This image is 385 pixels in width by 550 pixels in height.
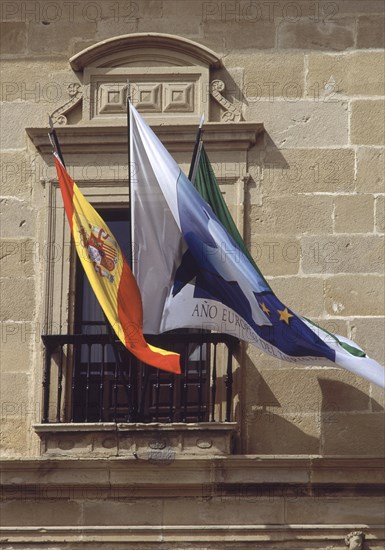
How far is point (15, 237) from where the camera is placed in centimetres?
1320

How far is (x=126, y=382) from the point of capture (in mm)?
12797

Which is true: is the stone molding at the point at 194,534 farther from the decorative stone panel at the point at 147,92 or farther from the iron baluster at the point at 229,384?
the decorative stone panel at the point at 147,92

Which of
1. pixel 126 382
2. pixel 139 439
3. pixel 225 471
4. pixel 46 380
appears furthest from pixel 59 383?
pixel 225 471

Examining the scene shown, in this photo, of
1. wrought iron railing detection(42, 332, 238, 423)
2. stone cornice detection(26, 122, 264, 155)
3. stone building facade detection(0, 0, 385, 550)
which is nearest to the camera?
stone building facade detection(0, 0, 385, 550)

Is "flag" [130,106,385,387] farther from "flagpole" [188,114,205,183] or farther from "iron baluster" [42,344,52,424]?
"iron baluster" [42,344,52,424]

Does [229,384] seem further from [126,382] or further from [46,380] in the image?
[46,380]

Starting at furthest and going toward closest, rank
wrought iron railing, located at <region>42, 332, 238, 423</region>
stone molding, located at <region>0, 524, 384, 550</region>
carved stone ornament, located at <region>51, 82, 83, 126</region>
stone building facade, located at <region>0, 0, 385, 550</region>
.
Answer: carved stone ornament, located at <region>51, 82, 83, 126</region>, wrought iron railing, located at <region>42, 332, 238, 423</region>, stone building facade, located at <region>0, 0, 385, 550</region>, stone molding, located at <region>0, 524, 384, 550</region>

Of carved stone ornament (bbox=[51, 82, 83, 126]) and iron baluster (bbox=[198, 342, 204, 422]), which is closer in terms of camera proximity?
iron baluster (bbox=[198, 342, 204, 422])

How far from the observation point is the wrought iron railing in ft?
41.5

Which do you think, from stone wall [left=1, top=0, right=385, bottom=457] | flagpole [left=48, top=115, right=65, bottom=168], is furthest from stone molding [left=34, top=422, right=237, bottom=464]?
flagpole [left=48, top=115, right=65, bottom=168]

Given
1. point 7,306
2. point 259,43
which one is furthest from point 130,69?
point 7,306

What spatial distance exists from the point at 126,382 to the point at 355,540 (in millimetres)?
1813

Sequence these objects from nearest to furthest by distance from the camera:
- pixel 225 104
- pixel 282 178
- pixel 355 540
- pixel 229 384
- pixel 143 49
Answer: pixel 355 540 < pixel 229 384 < pixel 282 178 < pixel 225 104 < pixel 143 49

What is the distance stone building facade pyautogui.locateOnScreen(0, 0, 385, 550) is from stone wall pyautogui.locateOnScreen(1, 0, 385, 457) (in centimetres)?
1
